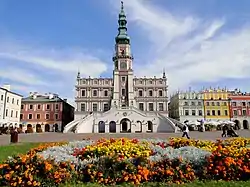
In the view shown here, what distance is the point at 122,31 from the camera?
7425 cm

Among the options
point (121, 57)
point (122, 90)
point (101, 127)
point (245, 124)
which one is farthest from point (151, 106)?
point (245, 124)

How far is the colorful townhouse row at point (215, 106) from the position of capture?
233 ft

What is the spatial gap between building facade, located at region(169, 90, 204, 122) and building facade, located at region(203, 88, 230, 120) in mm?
1459

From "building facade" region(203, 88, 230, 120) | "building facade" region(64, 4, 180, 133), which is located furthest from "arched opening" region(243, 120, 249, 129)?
"building facade" region(64, 4, 180, 133)

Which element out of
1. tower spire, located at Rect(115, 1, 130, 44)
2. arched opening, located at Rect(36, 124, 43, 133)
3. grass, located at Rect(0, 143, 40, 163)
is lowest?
grass, located at Rect(0, 143, 40, 163)

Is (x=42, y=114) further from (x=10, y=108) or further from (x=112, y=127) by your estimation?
(x=112, y=127)

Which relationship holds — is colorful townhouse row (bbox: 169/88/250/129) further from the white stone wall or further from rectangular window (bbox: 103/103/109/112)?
the white stone wall

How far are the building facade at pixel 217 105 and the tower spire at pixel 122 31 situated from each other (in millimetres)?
28274

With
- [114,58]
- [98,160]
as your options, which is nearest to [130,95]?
[114,58]

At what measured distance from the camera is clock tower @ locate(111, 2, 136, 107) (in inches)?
2643

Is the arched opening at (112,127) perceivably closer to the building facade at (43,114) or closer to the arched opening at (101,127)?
the arched opening at (101,127)

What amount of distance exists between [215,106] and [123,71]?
94.0 ft

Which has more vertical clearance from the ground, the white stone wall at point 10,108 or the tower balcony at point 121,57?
the tower balcony at point 121,57

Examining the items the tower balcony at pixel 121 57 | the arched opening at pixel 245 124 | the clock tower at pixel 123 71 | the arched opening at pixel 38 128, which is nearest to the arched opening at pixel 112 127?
the clock tower at pixel 123 71
